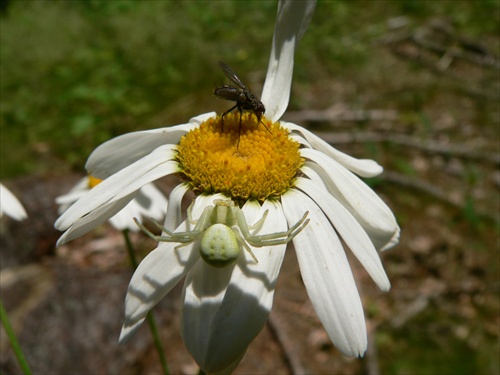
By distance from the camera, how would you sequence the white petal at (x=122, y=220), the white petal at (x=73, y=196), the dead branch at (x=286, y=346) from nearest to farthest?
the white petal at (x=122, y=220)
the white petal at (x=73, y=196)
the dead branch at (x=286, y=346)

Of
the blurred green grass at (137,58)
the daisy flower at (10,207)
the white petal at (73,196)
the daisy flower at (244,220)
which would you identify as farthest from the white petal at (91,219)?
the blurred green grass at (137,58)

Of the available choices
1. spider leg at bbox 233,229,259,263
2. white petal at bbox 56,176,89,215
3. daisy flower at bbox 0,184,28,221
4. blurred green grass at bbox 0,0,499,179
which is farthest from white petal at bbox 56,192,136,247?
blurred green grass at bbox 0,0,499,179

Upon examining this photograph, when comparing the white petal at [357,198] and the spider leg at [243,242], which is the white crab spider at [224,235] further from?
the white petal at [357,198]

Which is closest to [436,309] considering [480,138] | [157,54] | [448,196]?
[448,196]

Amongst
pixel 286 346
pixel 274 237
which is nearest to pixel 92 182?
pixel 274 237

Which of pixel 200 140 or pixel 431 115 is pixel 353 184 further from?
pixel 431 115
